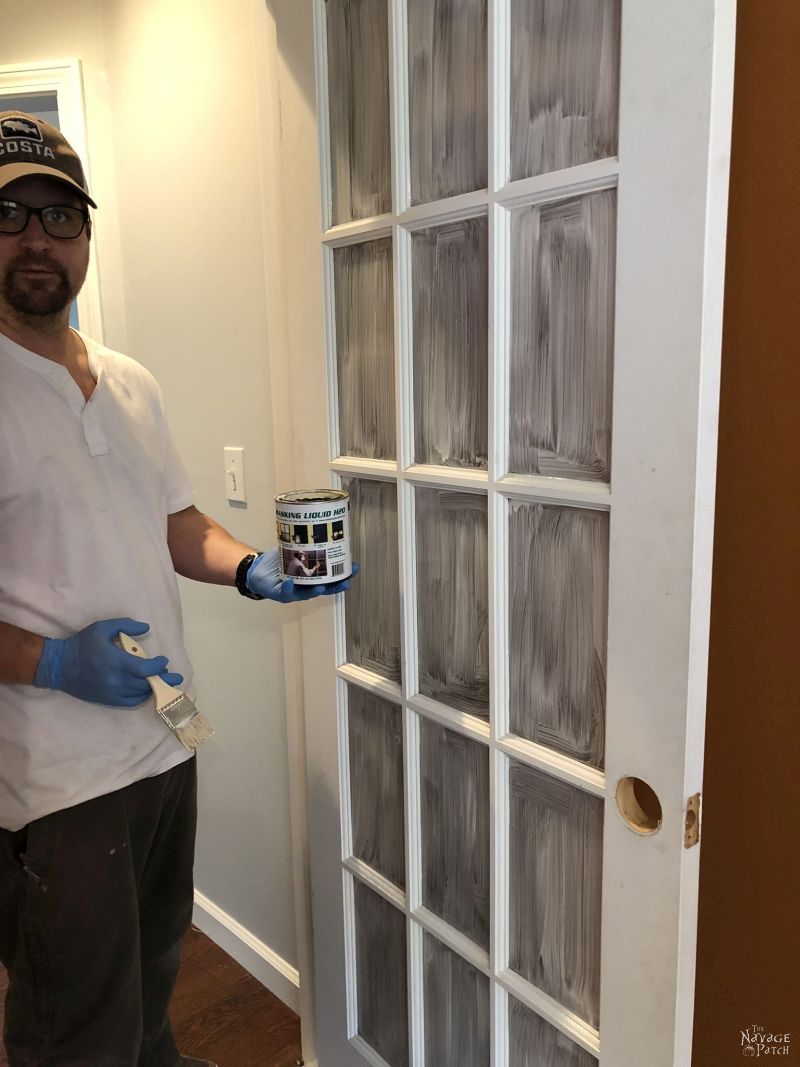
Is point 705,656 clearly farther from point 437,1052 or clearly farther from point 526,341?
point 437,1052

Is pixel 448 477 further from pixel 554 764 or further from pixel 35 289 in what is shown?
pixel 35 289

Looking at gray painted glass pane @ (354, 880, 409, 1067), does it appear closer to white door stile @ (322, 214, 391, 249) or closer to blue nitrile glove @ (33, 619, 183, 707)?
blue nitrile glove @ (33, 619, 183, 707)

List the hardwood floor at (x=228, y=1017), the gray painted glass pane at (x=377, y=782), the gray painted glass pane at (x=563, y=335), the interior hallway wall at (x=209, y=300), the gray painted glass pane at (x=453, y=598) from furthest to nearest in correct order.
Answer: the hardwood floor at (x=228, y=1017)
the interior hallway wall at (x=209, y=300)
the gray painted glass pane at (x=377, y=782)
the gray painted glass pane at (x=453, y=598)
the gray painted glass pane at (x=563, y=335)

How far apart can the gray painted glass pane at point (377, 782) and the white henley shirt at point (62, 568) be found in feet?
1.08

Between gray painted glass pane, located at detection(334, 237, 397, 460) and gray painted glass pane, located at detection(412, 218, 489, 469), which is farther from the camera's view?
gray painted glass pane, located at detection(334, 237, 397, 460)

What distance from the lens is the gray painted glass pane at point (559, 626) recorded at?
3.10 feet

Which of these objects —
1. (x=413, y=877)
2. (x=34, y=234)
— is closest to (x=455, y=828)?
(x=413, y=877)

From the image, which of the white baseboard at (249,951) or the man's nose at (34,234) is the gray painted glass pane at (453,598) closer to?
the man's nose at (34,234)

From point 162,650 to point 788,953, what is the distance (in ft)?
3.30

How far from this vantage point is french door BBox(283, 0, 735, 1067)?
82cm

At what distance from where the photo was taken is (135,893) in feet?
4.20

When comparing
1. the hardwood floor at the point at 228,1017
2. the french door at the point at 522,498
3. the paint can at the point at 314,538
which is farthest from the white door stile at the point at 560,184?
the hardwood floor at the point at 228,1017

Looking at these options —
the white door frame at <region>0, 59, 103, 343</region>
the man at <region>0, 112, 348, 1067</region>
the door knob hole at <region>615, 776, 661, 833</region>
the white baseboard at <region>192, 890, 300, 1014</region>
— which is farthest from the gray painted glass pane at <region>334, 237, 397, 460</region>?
the white baseboard at <region>192, 890, 300, 1014</region>

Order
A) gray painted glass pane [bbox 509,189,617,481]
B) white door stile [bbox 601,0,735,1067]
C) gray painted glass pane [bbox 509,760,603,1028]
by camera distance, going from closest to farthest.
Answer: white door stile [bbox 601,0,735,1067] → gray painted glass pane [bbox 509,189,617,481] → gray painted glass pane [bbox 509,760,603,1028]
